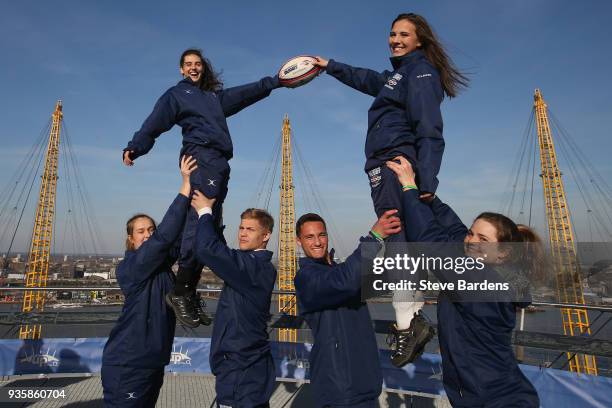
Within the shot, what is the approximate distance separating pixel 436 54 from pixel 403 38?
0.91 ft

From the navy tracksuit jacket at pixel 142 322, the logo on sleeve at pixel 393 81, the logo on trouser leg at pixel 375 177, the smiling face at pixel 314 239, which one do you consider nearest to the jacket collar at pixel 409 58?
the logo on sleeve at pixel 393 81

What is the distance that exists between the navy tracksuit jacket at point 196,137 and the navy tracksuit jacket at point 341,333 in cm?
122

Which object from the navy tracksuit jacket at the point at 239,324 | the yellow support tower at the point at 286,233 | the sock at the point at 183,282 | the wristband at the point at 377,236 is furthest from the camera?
the yellow support tower at the point at 286,233

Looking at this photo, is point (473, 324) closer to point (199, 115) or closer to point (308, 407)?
point (199, 115)

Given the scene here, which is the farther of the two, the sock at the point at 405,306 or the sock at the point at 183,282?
the sock at the point at 183,282

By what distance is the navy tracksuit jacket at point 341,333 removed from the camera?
222 cm

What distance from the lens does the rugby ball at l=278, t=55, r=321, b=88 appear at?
388cm

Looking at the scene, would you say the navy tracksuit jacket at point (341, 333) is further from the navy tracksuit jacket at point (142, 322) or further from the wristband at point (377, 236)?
the navy tracksuit jacket at point (142, 322)

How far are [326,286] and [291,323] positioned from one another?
12.7ft

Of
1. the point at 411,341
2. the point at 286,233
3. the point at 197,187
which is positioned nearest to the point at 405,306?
the point at 411,341

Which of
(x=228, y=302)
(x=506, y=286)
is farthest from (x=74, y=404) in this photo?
(x=506, y=286)

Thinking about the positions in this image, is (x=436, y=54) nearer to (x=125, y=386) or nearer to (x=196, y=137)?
(x=196, y=137)

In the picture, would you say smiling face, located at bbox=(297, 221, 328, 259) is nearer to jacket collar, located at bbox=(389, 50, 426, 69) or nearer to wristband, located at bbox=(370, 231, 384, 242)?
wristband, located at bbox=(370, 231, 384, 242)

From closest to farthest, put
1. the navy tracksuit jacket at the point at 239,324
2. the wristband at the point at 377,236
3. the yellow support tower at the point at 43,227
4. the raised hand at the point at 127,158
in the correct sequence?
the wristband at the point at 377,236 < the navy tracksuit jacket at the point at 239,324 < the raised hand at the point at 127,158 < the yellow support tower at the point at 43,227
